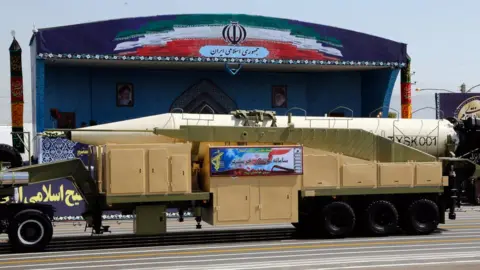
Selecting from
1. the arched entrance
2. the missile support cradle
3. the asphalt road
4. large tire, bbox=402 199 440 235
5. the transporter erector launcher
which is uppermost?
the arched entrance

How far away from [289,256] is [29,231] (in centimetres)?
634

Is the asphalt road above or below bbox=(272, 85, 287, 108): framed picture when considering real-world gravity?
below

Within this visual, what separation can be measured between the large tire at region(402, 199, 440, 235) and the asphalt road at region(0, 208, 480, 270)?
2.89 ft

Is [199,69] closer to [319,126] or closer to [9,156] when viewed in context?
[9,156]

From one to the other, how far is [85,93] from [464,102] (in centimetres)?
2255

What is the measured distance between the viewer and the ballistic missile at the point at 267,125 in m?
19.9

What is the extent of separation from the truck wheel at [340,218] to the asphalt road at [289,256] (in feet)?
1.63

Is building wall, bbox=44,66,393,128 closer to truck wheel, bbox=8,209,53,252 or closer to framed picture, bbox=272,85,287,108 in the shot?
framed picture, bbox=272,85,287,108

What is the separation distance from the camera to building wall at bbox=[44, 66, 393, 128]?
117ft

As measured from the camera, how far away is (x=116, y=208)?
18906 mm

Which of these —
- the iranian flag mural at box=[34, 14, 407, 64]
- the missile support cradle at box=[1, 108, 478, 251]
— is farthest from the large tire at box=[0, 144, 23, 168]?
the missile support cradle at box=[1, 108, 478, 251]

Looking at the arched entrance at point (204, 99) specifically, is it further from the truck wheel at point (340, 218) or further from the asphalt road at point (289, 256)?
the asphalt road at point (289, 256)

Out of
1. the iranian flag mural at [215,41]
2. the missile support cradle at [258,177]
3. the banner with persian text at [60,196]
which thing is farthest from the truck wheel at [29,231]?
the iranian flag mural at [215,41]

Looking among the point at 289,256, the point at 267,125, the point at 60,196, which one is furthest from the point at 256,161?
the point at 60,196
